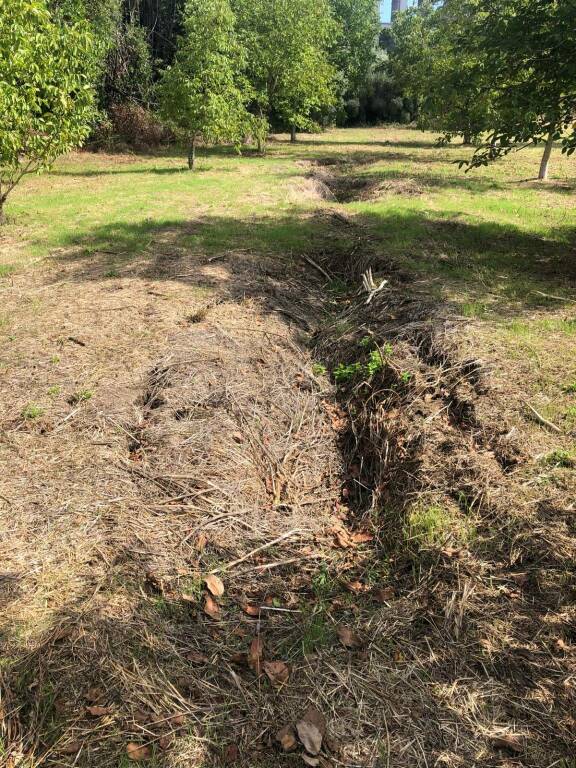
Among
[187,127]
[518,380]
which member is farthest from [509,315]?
[187,127]

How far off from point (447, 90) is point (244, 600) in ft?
25.3

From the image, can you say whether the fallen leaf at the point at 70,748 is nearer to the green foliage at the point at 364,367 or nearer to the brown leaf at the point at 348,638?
the brown leaf at the point at 348,638

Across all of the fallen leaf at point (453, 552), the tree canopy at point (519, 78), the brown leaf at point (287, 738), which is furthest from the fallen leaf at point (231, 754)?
the tree canopy at point (519, 78)

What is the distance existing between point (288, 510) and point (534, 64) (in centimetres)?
697

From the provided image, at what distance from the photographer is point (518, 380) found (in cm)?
473

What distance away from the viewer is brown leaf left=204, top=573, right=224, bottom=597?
10.6 ft

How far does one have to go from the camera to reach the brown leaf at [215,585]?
3223 mm

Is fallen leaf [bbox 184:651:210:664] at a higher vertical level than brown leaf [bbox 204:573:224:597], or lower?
lower

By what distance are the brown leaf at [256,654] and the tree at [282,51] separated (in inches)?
824

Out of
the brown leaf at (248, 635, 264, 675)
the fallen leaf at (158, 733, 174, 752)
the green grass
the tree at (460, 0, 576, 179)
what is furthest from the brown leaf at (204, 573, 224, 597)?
the tree at (460, 0, 576, 179)

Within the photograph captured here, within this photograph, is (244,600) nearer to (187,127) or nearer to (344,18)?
(187,127)

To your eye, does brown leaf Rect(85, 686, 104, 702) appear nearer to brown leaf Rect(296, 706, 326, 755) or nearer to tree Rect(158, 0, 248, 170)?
brown leaf Rect(296, 706, 326, 755)

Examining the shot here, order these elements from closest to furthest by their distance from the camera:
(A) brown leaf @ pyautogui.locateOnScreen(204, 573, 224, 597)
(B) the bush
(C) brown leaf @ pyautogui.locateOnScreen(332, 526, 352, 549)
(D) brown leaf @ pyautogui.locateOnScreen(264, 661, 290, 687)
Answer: (D) brown leaf @ pyautogui.locateOnScreen(264, 661, 290, 687)
(A) brown leaf @ pyautogui.locateOnScreen(204, 573, 224, 597)
(C) brown leaf @ pyautogui.locateOnScreen(332, 526, 352, 549)
(B) the bush

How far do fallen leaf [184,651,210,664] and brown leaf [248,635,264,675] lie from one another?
22 centimetres
